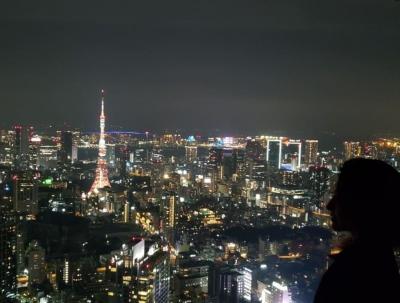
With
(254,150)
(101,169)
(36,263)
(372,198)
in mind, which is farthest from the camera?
(101,169)

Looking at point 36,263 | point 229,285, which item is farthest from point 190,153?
point 229,285

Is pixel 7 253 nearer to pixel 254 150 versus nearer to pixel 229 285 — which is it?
pixel 229 285

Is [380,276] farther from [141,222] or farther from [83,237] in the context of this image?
[141,222]

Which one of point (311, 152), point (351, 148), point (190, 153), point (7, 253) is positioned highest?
point (351, 148)

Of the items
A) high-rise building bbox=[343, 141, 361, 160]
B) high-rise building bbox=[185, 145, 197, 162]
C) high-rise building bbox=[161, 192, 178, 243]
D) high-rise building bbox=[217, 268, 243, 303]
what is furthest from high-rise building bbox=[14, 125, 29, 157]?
high-rise building bbox=[343, 141, 361, 160]

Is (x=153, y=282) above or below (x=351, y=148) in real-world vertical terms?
below

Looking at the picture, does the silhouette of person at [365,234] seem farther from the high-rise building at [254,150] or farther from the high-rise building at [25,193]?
the high-rise building at [254,150]

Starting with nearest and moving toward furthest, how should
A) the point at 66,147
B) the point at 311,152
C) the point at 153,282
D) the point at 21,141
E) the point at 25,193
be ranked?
the point at 153,282 → the point at 311,152 → the point at 25,193 → the point at 21,141 → the point at 66,147
